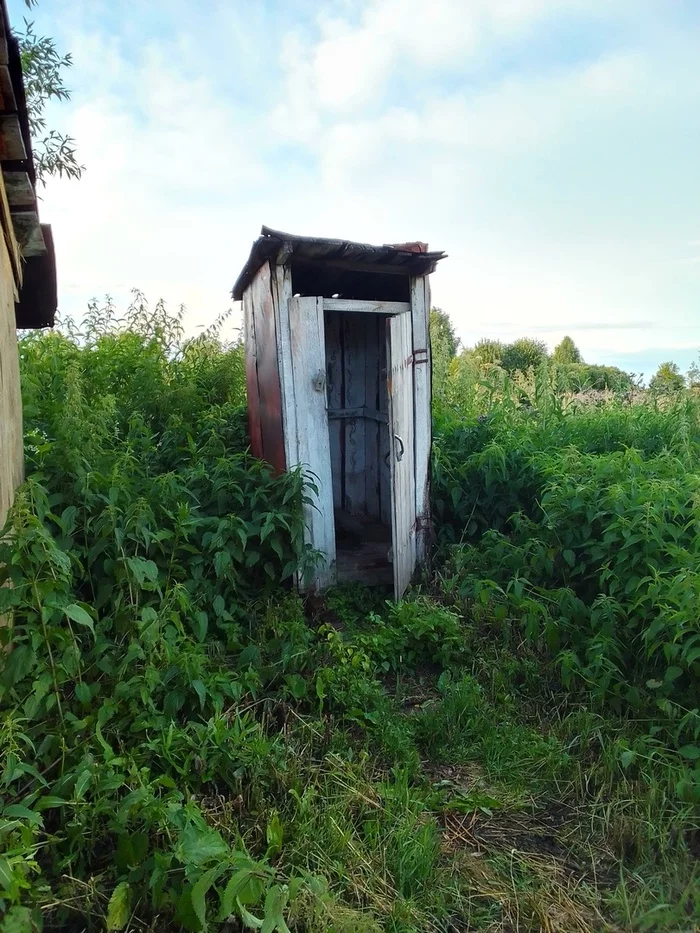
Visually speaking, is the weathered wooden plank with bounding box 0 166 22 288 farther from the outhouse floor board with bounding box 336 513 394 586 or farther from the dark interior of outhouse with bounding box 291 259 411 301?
the outhouse floor board with bounding box 336 513 394 586

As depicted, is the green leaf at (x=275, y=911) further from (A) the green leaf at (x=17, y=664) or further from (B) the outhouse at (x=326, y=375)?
(B) the outhouse at (x=326, y=375)

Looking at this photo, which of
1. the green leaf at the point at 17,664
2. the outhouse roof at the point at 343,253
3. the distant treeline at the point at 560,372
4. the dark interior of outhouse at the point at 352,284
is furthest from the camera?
the distant treeline at the point at 560,372

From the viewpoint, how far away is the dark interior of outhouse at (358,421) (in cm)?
653

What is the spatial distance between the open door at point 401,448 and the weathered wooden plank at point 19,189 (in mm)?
2545

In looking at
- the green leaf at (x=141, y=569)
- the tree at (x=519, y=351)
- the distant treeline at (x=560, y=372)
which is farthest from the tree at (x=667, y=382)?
the tree at (x=519, y=351)

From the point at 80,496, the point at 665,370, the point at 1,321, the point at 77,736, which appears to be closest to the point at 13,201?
the point at 1,321

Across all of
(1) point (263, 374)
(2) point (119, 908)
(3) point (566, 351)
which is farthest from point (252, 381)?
(3) point (566, 351)

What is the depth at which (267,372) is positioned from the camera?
5.15m

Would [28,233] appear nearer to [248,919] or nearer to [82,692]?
[82,692]

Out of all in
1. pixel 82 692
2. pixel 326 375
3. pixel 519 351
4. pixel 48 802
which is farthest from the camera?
pixel 519 351

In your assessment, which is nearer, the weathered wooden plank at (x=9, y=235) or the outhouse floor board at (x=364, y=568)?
the weathered wooden plank at (x=9, y=235)

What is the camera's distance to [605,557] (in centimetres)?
439

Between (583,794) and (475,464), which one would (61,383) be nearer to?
(475,464)

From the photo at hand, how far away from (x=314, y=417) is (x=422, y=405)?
1.00 m
